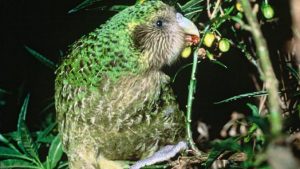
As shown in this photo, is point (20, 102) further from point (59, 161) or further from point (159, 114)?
point (159, 114)

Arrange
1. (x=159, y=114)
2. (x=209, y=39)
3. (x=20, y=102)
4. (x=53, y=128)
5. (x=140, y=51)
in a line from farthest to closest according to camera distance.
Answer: (x=20, y=102) → (x=53, y=128) → (x=159, y=114) → (x=140, y=51) → (x=209, y=39)

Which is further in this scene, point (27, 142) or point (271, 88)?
point (27, 142)

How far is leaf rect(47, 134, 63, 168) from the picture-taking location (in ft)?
10.5

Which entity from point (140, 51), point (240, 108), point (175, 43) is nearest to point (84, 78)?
point (140, 51)

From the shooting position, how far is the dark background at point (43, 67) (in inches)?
137

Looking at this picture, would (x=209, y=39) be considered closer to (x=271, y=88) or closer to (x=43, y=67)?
(x=271, y=88)

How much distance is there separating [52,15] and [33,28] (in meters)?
0.24

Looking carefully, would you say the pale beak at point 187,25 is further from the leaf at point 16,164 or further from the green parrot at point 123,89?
the leaf at point 16,164

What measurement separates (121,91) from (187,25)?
0.60 metres

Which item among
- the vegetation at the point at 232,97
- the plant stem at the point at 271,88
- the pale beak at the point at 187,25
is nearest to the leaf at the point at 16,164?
the vegetation at the point at 232,97

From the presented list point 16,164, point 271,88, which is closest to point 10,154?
point 16,164

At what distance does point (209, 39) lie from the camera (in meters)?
2.35

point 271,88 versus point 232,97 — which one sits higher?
point 271,88

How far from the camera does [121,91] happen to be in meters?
2.65
